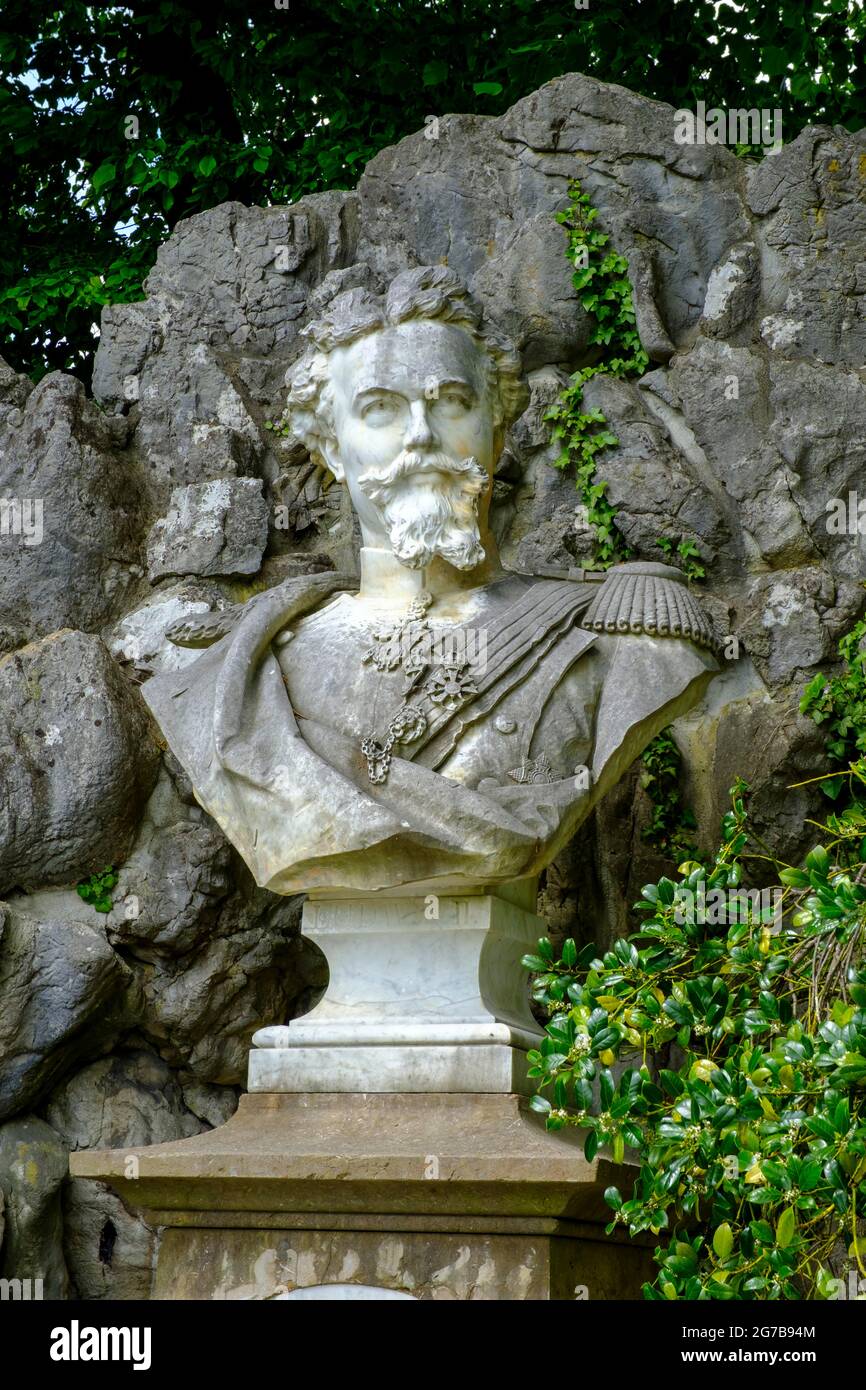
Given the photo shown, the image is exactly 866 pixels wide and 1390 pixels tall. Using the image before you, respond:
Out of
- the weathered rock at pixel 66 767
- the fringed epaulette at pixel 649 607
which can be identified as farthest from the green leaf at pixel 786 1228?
the weathered rock at pixel 66 767

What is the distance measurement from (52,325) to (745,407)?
2.97 metres

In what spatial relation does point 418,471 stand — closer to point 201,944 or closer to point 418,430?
point 418,430

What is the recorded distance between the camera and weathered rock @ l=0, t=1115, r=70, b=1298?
214 inches

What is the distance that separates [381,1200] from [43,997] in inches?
64.7

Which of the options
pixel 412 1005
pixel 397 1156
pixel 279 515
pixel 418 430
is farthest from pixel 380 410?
pixel 397 1156

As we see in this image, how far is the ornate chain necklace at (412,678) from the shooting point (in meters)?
4.75

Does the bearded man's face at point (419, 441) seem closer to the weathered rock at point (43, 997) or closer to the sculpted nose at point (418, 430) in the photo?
the sculpted nose at point (418, 430)

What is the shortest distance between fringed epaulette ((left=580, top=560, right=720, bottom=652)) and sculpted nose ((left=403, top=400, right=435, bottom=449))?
625 millimetres

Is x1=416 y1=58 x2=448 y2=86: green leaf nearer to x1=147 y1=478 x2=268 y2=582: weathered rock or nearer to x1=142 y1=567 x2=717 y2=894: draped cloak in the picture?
x1=147 y1=478 x2=268 y2=582: weathered rock

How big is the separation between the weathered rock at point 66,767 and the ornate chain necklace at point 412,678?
119cm

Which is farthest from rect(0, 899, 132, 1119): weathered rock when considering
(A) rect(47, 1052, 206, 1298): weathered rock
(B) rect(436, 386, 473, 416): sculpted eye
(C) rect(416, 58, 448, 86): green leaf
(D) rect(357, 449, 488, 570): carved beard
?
(C) rect(416, 58, 448, 86): green leaf

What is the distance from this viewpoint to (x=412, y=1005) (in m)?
4.73
